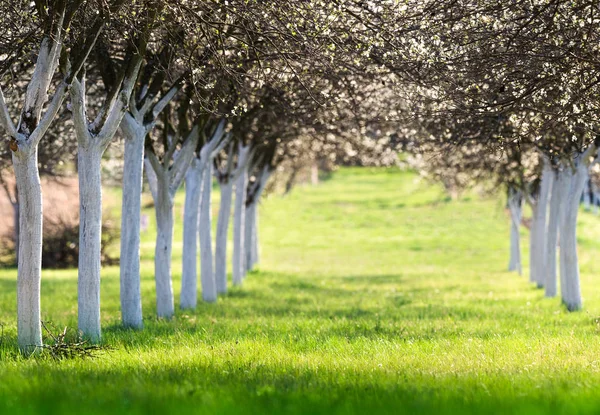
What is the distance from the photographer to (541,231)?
28.7 meters

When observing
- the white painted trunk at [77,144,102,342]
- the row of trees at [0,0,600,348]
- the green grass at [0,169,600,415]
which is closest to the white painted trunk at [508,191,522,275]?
the green grass at [0,169,600,415]

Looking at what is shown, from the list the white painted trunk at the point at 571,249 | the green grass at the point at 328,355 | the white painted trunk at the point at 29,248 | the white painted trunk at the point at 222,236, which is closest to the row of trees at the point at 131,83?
the white painted trunk at the point at 29,248

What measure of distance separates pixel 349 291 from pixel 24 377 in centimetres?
1981

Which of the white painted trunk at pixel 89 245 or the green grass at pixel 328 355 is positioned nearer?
the green grass at pixel 328 355

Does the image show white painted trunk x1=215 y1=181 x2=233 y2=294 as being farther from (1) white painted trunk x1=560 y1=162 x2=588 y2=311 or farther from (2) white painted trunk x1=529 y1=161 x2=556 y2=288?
(1) white painted trunk x1=560 y1=162 x2=588 y2=311

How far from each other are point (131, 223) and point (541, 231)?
17658mm

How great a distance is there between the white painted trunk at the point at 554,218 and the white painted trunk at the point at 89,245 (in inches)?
496

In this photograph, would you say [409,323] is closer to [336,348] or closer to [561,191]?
[336,348]

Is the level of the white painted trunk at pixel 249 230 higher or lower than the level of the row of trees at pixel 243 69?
lower

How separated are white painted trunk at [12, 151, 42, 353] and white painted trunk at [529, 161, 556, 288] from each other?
1697cm

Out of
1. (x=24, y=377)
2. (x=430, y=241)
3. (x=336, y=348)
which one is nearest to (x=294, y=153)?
(x=336, y=348)

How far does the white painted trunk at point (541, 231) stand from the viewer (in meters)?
26.3

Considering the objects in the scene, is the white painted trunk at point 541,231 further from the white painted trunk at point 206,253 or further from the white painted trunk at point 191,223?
the white painted trunk at point 191,223

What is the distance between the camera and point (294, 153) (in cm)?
3192
